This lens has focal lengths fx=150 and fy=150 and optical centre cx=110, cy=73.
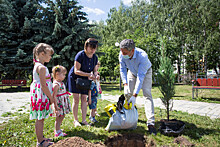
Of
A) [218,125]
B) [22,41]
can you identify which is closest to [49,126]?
[218,125]

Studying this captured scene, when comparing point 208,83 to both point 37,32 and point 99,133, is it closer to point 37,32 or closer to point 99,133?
point 99,133

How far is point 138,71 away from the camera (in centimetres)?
312

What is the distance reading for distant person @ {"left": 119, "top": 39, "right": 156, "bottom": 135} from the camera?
9.68 feet

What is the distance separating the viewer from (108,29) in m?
32.7

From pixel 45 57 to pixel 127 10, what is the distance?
34784 mm

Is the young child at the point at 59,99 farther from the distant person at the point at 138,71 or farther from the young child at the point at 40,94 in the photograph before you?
the distant person at the point at 138,71

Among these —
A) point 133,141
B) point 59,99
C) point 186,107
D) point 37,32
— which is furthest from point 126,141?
point 37,32

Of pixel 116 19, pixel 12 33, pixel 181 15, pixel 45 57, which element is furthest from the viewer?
pixel 116 19

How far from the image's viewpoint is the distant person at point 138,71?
2949 millimetres

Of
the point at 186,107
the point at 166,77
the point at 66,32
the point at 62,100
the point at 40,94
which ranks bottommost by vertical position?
the point at 186,107

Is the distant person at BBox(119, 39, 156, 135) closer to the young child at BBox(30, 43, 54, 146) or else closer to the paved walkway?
the young child at BBox(30, 43, 54, 146)

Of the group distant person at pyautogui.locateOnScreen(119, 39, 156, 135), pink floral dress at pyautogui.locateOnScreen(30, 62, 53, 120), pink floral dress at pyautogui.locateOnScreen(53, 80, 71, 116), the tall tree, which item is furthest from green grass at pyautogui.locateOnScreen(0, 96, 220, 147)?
the tall tree

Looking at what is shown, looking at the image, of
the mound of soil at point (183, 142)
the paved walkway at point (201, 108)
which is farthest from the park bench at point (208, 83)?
the mound of soil at point (183, 142)

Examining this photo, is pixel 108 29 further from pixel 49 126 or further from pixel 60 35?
pixel 49 126
